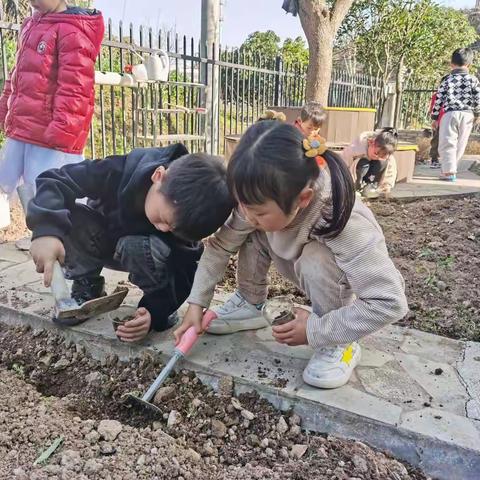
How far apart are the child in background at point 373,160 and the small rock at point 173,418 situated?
9.89 feet

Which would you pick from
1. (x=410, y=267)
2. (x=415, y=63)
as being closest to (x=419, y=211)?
(x=410, y=267)

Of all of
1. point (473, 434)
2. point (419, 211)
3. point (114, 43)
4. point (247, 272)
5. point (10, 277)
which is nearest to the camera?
point (473, 434)

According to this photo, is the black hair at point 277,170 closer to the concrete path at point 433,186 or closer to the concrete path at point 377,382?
the concrete path at point 377,382

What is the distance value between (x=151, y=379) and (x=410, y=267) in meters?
1.71

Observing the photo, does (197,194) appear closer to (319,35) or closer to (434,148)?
(319,35)

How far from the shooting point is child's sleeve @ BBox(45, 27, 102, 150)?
2.79 m

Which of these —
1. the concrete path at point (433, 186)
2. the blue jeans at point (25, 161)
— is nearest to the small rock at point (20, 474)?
the blue jeans at point (25, 161)

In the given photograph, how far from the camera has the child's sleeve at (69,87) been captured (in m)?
2.79

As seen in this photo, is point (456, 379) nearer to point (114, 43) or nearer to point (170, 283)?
point (170, 283)

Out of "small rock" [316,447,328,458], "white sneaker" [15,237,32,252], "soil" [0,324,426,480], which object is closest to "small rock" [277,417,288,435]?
"soil" [0,324,426,480]

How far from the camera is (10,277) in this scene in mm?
2652

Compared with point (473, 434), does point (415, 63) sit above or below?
above

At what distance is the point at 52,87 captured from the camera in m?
2.86

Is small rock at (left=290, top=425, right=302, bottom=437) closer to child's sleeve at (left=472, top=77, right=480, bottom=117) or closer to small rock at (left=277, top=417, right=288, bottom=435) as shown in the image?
small rock at (left=277, top=417, right=288, bottom=435)
